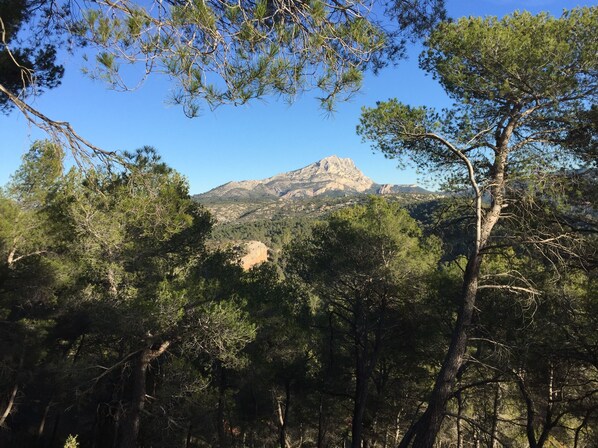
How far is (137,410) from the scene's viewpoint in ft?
28.5

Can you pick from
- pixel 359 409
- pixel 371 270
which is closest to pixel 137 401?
pixel 359 409

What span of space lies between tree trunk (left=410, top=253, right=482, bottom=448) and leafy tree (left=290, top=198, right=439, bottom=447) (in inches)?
153

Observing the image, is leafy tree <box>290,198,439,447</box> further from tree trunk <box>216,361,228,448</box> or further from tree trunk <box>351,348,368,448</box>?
tree trunk <box>216,361,228,448</box>

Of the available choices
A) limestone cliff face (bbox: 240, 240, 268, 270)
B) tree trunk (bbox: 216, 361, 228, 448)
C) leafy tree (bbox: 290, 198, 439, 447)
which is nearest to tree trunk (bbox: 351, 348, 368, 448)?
leafy tree (bbox: 290, 198, 439, 447)

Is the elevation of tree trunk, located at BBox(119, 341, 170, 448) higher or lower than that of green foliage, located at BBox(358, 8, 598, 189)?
lower

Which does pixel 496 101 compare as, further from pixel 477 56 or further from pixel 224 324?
pixel 224 324

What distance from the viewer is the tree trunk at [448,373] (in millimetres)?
5004

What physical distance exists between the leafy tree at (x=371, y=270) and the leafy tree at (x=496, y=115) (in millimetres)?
3669

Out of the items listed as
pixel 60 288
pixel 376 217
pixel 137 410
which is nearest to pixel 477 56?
pixel 376 217

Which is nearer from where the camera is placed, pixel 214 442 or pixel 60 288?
pixel 60 288

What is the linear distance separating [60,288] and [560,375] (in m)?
13.7

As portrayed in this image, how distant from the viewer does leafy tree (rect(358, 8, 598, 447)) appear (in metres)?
Answer: 5.19

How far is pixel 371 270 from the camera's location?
31.2 feet

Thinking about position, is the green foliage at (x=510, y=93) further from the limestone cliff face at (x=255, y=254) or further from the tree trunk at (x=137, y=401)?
the limestone cliff face at (x=255, y=254)
